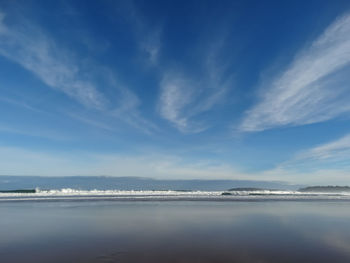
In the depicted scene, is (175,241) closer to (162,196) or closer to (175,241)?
(175,241)

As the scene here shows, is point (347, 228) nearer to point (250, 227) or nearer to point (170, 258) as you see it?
point (250, 227)

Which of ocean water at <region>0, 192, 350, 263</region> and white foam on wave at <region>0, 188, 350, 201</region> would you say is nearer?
ocean water at <region>0, 192, 350, 263</region>

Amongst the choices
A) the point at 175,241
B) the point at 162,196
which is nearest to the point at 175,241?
the point at 175,241


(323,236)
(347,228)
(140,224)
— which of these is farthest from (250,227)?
(140,224)

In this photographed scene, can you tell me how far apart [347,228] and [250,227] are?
15.5ft

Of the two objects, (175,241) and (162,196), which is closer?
(175,241)

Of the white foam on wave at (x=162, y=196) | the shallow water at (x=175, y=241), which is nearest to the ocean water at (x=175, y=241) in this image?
the shallow water at (x=175, y=241)

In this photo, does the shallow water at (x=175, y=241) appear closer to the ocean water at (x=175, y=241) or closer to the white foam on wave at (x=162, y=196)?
the ocean water at (x=175, y=241)

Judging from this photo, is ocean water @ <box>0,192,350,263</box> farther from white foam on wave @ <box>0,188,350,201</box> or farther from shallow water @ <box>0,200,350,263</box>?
white foam on wave @ <box>0,188,350,201</box>

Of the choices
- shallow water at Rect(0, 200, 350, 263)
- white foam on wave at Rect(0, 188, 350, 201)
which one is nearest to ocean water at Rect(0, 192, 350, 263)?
shallow water at Rect(0, 200, 350, 263)

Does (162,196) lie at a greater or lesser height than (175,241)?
greater

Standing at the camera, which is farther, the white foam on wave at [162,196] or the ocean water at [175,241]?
the white foam on wave at [162,196]

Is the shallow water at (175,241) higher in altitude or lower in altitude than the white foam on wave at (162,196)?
lower

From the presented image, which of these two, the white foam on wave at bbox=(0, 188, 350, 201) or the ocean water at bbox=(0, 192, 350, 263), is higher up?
the white foam on wave at bbox=(0, 188, 350, 201)
